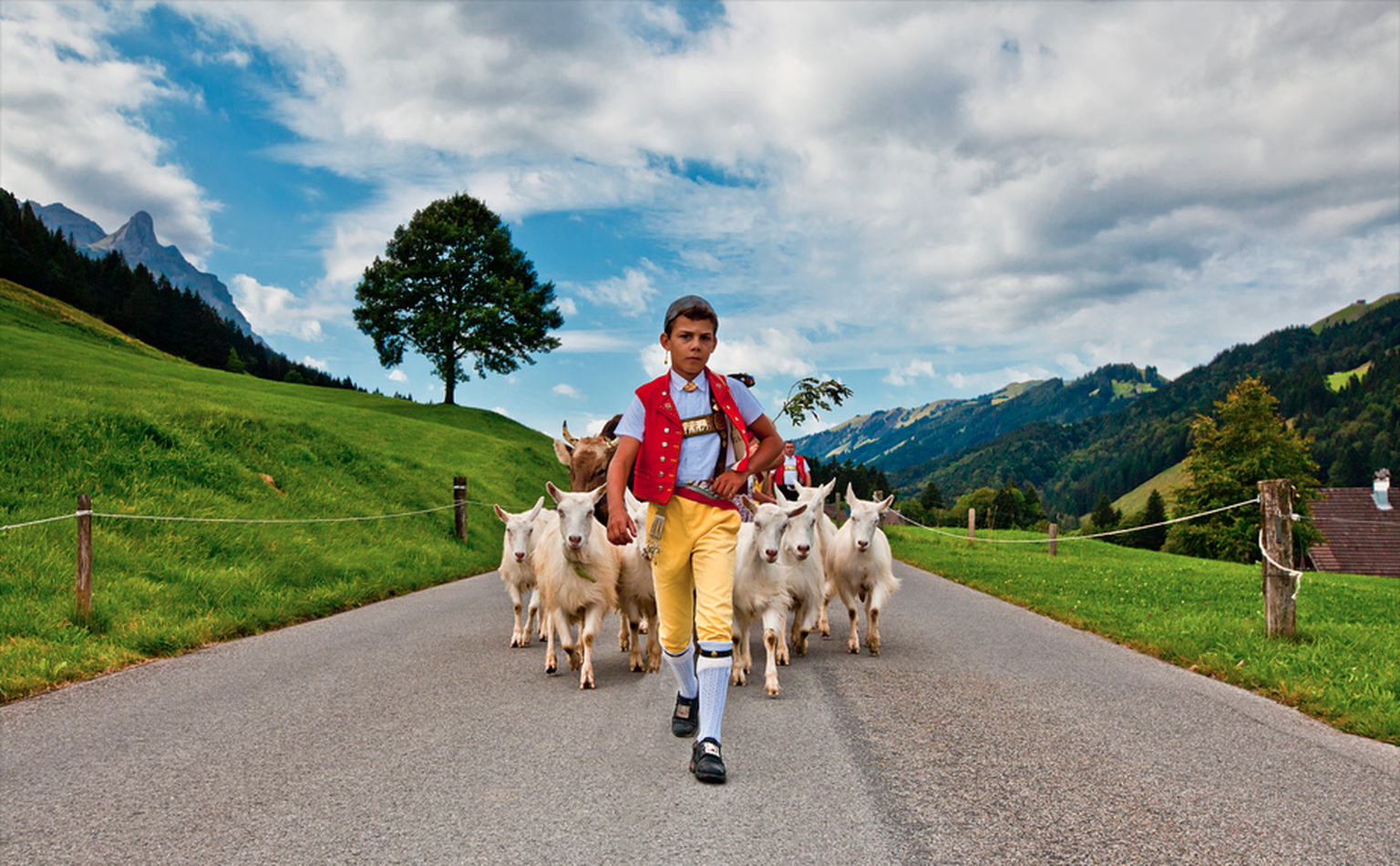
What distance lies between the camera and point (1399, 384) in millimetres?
137375

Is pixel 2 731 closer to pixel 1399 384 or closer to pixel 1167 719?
pixel 1167 719

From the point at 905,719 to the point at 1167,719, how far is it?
6.13 feet

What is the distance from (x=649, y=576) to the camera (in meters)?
6.93

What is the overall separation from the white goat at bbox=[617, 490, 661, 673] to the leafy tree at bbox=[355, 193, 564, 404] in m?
43.7

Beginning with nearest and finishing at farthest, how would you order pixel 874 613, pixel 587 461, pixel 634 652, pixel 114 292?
1. pixel 634 652
2. pixel 874 613
3. pixel 587 461
4. pixel 114 292

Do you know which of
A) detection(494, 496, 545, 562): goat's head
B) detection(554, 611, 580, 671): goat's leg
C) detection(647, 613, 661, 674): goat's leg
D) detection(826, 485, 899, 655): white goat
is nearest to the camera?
detection(554, 611, 580, 671): goat's leg

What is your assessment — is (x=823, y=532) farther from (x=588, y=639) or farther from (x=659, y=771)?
(x=659, y=771)

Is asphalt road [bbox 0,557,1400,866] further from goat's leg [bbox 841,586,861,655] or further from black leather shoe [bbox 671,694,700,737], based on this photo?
goat's leg [bbox 841,586,861,655]

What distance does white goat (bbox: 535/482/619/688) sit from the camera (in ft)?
21.0

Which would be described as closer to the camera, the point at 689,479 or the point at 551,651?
the point at 689,479

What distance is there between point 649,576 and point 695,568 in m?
2.35

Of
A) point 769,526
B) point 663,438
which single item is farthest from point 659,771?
point 769,526

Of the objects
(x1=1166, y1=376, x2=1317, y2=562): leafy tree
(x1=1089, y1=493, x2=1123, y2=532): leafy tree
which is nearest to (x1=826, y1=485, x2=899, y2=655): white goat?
(x1=1166, y1=376, x2=1317, y2=562): leafy tree

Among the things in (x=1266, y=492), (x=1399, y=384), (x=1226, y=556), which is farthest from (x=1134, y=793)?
(x=1399, y=384)
